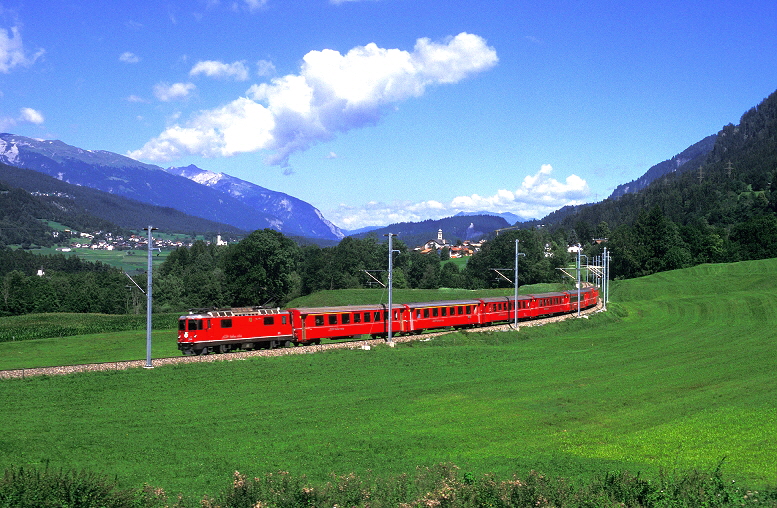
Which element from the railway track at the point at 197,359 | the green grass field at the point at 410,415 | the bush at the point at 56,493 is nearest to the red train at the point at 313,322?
the railway track at the point at 197,359

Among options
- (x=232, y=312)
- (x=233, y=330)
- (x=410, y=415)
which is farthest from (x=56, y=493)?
(x=232, y=312)

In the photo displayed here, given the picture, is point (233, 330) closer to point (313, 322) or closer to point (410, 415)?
point (313, 322)

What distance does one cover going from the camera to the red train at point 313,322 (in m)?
41.1

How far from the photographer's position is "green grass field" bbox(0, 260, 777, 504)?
1917 cm

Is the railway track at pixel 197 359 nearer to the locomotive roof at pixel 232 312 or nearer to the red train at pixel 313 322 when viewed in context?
the red train at pixel 313 322

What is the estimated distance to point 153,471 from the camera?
60.4ft

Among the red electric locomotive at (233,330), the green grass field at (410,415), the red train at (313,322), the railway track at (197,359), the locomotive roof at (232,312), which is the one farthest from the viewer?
the locomotive roof at (232,312)

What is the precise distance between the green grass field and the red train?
448 cm

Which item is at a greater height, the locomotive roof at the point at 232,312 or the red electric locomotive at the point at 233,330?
Result: the locomotive roof at the point at 232,312

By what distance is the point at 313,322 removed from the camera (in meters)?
45.5

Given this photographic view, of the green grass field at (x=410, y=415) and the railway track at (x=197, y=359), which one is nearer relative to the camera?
the green grass field at (x=410, y=415)

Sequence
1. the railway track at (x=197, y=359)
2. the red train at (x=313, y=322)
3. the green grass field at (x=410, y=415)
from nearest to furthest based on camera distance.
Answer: the green grass field at (x=410, y=415), the railway track at (x=197, y=359), the red train at (x=313, y=322)

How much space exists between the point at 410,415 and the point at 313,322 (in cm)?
2075

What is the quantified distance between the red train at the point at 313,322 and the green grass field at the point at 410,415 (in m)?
4.48
